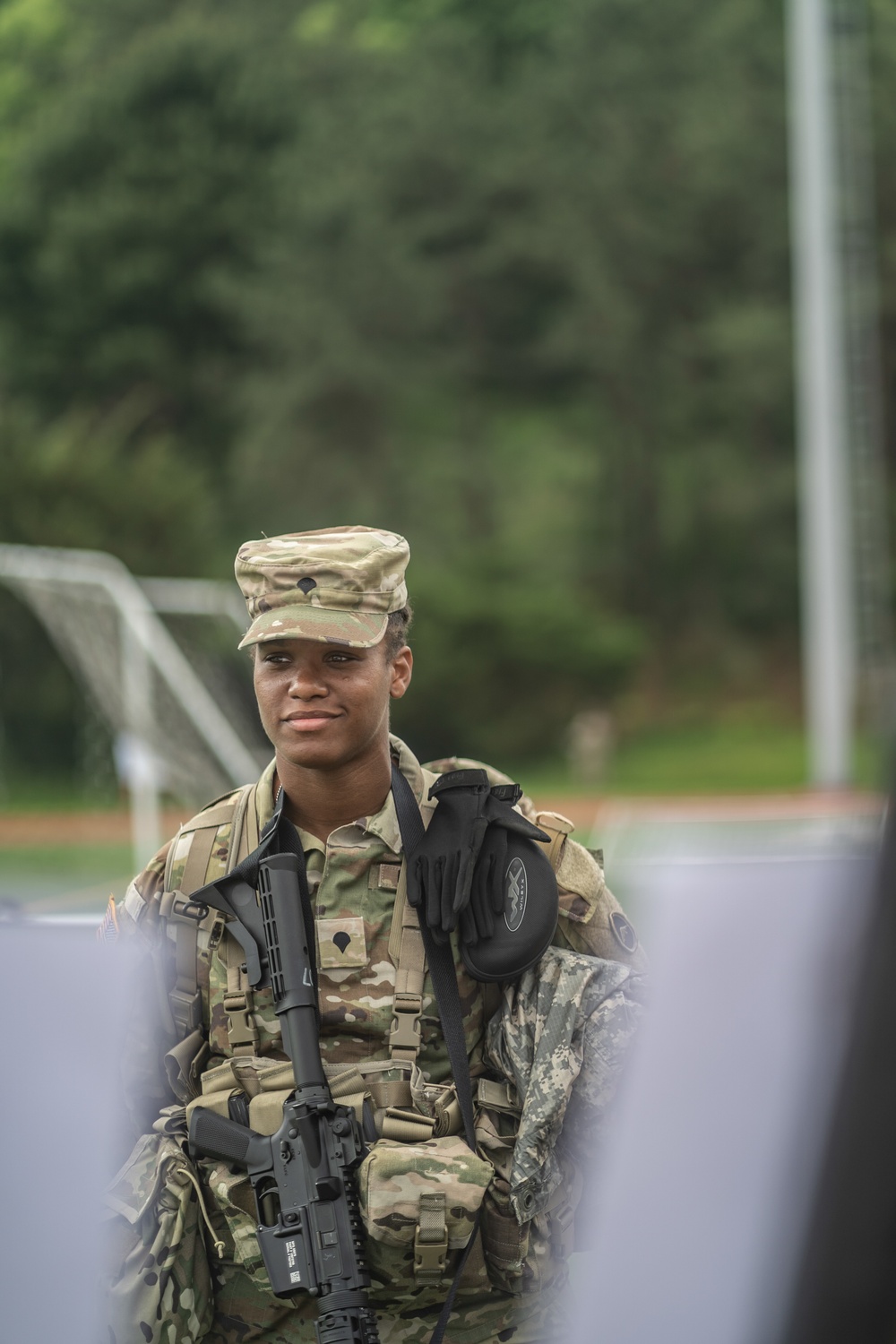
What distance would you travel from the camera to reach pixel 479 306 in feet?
98.2

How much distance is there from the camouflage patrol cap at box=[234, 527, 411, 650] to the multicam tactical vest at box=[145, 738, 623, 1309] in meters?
0.29

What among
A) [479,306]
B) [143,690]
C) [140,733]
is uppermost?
[479,306]

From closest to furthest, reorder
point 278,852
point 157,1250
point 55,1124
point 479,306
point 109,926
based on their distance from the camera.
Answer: point 55,1124, point 157,1250, point 109,926, point 278,852, point 479,306

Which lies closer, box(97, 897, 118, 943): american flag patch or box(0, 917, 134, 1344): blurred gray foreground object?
box(0, 917, 134, 1344): blurred gray foreground object

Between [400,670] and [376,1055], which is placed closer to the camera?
[376,1055]

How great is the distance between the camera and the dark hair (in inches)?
94.9

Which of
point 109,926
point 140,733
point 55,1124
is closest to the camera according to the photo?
point 55,1124

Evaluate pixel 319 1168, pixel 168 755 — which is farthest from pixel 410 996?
pixel 168 755

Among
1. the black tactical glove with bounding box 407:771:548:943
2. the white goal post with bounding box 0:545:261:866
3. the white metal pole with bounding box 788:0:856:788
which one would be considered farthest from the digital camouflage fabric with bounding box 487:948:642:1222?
the white metal pole with bounding box 788:0:856:788

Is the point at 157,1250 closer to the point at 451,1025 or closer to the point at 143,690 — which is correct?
the point at 451,1025

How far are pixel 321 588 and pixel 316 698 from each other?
153 millimetres

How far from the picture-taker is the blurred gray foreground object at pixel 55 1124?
184cm

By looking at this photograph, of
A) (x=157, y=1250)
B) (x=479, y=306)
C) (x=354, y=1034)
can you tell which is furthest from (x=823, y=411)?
(x=157, y=1250)

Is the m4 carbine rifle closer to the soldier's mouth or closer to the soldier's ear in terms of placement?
the soldier's mouth
